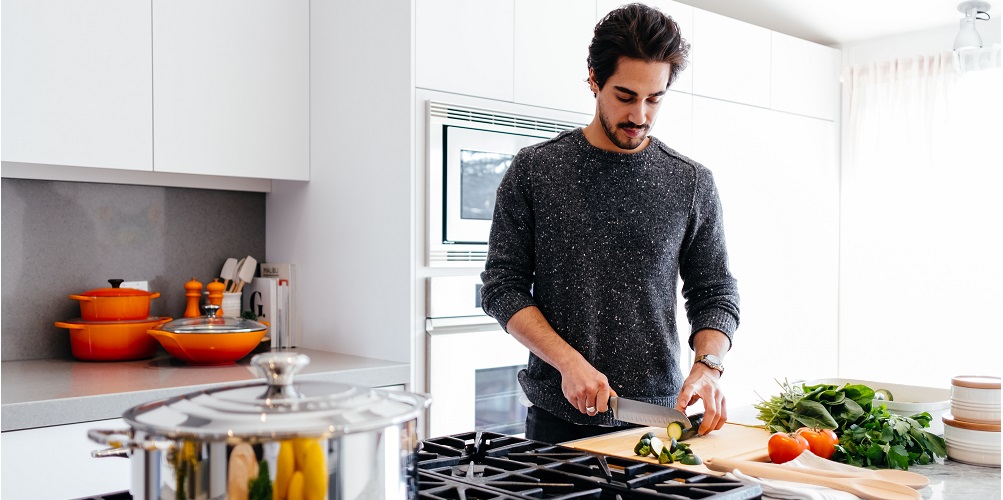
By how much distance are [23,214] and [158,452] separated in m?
2.10

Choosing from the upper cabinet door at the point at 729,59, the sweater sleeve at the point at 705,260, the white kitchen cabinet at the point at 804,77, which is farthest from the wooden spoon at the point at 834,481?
the white kitchen cabinet at the point at 804,77

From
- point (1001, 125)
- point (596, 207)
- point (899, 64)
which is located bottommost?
point (596, 207)

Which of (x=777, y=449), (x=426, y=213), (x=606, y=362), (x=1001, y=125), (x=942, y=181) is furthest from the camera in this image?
(x=942, y=181)

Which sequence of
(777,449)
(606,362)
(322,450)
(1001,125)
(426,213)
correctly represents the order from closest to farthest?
(322,450) → (777,449) → (606,362) → (426,213) → (1001,125)

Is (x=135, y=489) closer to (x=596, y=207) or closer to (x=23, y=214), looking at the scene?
(x=596, y=207)

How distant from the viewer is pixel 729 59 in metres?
3.57

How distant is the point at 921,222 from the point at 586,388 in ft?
9.94

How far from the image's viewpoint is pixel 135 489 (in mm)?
778

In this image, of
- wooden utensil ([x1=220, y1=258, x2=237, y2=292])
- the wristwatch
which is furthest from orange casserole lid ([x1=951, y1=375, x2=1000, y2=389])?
wooden utensil ([x1=220, y1=258, x2=237, y2=292])

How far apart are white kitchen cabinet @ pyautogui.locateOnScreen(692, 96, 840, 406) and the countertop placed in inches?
65.8

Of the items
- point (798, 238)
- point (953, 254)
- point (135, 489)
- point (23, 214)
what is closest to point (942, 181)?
point (953, 254)

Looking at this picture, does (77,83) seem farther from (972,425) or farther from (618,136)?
(972,425)

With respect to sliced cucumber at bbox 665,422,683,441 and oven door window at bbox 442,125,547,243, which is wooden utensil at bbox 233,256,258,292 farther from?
sliced cucumber at bbox 665,422,683,441

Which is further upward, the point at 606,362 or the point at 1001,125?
the point at 1001,125
